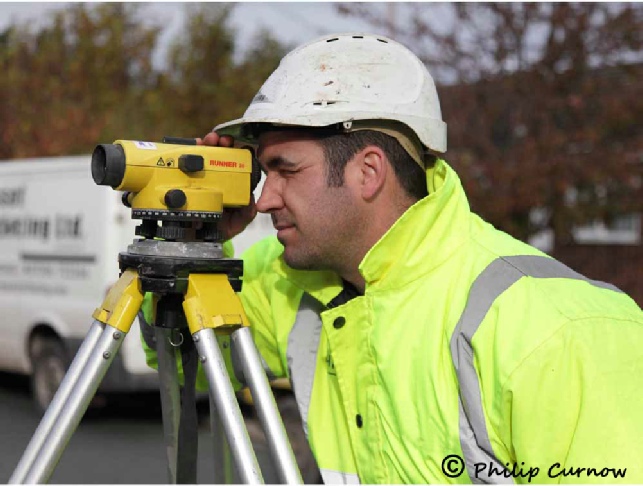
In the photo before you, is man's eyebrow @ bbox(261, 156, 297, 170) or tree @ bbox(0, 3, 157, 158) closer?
man's eyebrow @ bbox(261, 156, 297, 170)

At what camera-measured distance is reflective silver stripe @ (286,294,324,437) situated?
7.62 ft

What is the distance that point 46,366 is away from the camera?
25.6 feet

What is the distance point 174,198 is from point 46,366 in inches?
246

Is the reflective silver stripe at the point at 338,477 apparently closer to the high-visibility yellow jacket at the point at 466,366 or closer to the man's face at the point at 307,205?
the high-visibility yellow jacket at the point at 466,366

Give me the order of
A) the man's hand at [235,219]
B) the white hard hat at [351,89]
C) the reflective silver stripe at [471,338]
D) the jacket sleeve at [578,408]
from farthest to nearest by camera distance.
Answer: the man's hand at [235,219]
the white hard hat at [351,89]
the reflective silver stripe at [471,338]
the jacket sleeve at [578,408]

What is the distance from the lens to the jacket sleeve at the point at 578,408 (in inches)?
66.9

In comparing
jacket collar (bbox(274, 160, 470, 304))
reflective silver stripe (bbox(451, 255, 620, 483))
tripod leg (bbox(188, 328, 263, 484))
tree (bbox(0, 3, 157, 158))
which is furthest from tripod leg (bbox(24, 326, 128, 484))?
tree (bbox(0, 3, 157, 158))

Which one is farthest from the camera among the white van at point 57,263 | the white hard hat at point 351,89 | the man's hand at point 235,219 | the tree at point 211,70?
the tree at point 211,70

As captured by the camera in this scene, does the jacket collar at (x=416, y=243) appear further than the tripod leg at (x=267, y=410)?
Yes

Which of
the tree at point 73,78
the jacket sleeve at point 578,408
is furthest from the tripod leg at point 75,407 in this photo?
the tree at point 73,78

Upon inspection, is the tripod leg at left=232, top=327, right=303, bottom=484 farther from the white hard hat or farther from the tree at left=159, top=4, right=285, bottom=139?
the tree at left=159, top=4, right=285, bottom=139

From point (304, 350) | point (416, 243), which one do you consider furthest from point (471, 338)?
point (304, 350)

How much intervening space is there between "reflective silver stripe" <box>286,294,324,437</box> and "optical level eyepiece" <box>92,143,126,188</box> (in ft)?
2.20

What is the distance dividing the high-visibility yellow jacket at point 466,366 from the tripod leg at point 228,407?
34 centimetres
